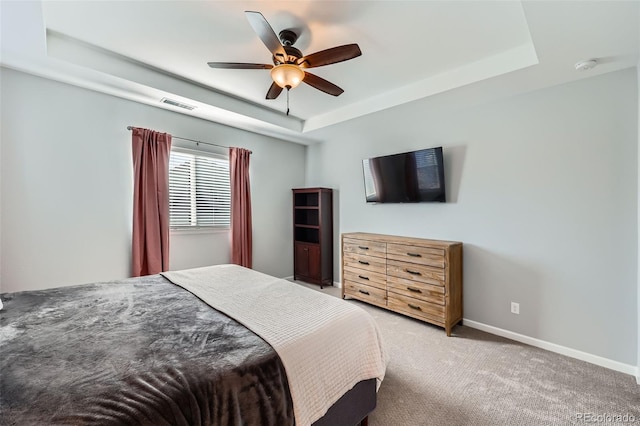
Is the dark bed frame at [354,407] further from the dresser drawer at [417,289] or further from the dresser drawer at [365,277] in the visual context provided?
the dresser drawer at [365,277]

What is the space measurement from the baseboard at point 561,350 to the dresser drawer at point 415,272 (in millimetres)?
712

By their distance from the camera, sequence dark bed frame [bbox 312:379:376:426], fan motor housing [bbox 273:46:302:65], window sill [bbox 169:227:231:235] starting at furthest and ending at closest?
window sill [bbox 169:227:231:235], fan motor housing [bbox 273:46:302:65], dark bed frame [bbox 312:379:376:426]

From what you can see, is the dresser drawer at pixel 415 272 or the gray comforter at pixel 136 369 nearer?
the gray comforter at pixel 136 369

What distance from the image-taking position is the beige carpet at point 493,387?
1.78 m

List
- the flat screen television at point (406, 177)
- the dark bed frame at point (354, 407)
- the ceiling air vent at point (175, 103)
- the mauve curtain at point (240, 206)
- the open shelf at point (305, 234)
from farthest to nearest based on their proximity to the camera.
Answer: the open shelf at point (305, 234) → the mauve curtain at point (240, 206) → the flat screen television at point (406, 177) → the ceiling air vent at point (175, 103) → the dark bed frame at point (354, 407)

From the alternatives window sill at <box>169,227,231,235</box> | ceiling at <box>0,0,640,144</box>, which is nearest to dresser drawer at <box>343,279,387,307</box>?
window sill at <box>169,227,231,235</box>

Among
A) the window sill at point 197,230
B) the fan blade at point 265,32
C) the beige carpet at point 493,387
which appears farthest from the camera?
the window sill at point 197,230

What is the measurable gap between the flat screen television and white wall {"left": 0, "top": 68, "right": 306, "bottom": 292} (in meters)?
2.65

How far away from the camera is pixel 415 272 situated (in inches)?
124

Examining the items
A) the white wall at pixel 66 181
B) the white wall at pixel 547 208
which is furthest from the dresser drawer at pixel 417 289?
the white wall at pixel 66 181

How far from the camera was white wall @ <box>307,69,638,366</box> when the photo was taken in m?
2.30

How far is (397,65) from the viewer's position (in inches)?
104

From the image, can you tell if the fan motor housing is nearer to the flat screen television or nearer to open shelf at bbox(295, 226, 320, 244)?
the flat screen television

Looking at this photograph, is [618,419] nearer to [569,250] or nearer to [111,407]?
[569,250]
